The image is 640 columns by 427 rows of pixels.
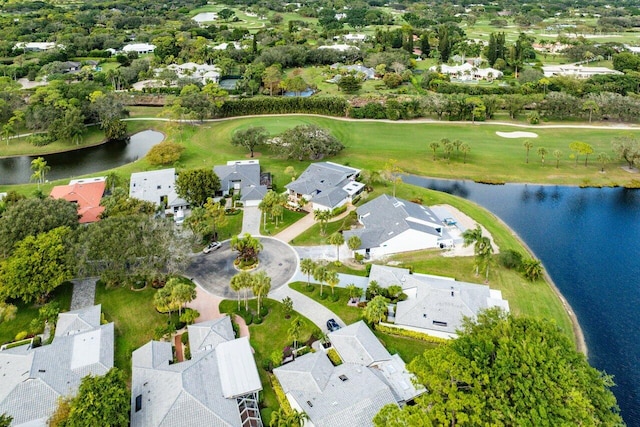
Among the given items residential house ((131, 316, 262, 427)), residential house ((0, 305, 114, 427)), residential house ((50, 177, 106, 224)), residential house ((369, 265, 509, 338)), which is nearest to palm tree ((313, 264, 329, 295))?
residential house ((369, 265, 509, 338))

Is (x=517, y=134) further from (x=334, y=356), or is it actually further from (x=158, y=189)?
(x=334, y=356)

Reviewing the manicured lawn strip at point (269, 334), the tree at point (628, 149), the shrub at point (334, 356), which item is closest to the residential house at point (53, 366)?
the manicured lawn strip at point (269, 334)

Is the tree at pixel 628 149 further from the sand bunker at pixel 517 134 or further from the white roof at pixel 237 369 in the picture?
the white roof at pixel 237 369

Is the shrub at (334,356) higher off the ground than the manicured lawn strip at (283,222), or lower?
higher

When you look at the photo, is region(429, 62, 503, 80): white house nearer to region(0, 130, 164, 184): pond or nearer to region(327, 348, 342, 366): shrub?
region(0, 130, 164, 184): pond

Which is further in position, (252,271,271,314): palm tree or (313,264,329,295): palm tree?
(313,264,329,295): palm tree

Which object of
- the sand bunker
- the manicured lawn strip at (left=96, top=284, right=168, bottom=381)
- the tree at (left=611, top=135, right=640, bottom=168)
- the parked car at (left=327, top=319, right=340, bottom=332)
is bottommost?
the manicured lawn strip at (left=96, top=284, right=168, bottom=381)

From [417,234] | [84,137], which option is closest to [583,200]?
[417,234]
